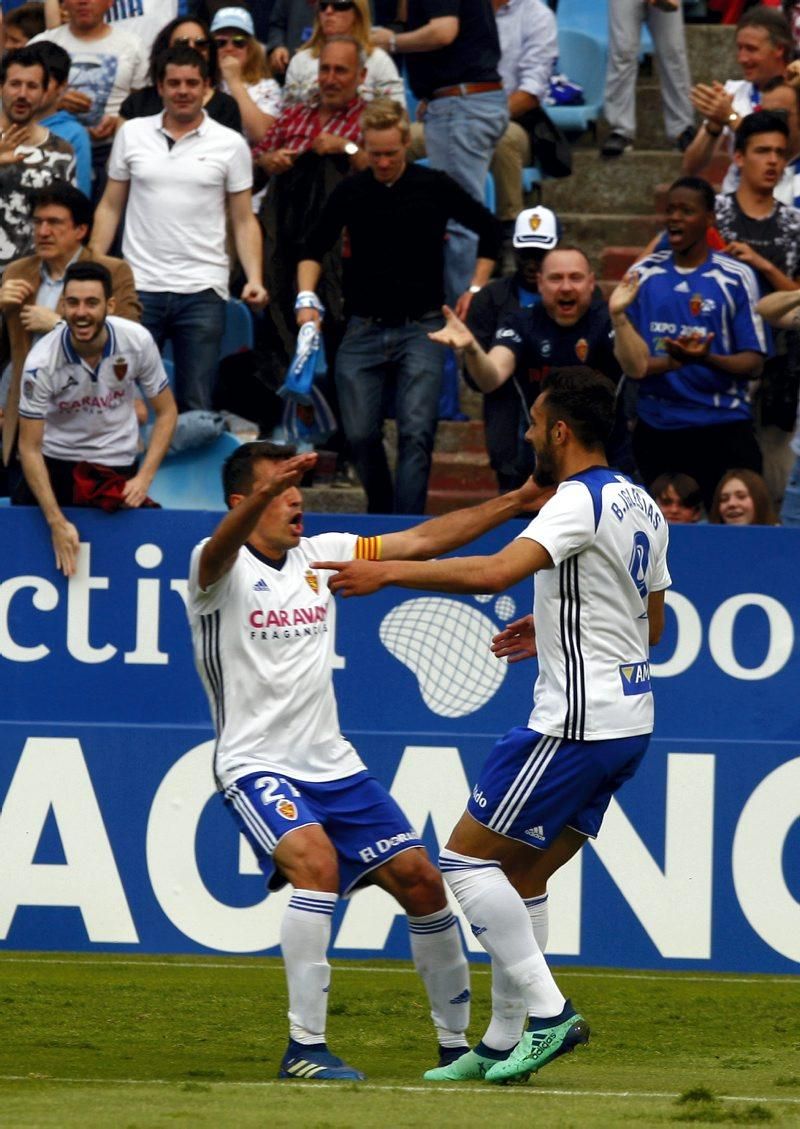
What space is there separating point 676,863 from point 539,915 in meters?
2.27

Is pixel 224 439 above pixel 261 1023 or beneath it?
above

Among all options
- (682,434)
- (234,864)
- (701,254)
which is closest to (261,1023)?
(234,864)

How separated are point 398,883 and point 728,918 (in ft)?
8.71

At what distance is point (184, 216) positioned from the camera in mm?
10906

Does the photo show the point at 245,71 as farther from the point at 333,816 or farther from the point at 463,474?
the point at 333,816

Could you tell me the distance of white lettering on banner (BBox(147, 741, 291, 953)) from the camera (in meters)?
8.86

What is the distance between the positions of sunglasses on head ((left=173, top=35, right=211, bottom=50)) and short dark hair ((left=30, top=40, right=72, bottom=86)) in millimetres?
652

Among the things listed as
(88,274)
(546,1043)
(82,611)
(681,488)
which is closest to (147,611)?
(82,611)

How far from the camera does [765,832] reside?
8820mm

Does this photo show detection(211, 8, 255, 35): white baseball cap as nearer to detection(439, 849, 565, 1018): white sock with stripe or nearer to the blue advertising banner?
the blue advertising banner

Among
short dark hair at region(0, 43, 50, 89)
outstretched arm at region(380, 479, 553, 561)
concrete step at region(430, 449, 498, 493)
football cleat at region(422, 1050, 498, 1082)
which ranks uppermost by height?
short dark hair at region(0, 43, 50, 89)

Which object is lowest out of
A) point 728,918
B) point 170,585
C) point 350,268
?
point 728,918

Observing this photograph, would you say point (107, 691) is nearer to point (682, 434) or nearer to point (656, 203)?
point (682, 434)

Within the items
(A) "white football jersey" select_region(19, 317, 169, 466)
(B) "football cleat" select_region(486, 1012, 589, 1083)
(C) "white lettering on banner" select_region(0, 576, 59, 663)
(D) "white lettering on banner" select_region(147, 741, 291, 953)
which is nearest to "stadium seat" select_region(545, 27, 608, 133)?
(A) "white football jersey" select_region(19, 317, 169, 466)
